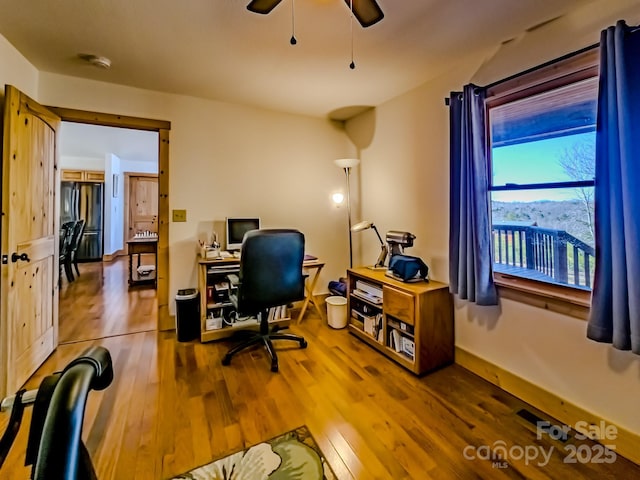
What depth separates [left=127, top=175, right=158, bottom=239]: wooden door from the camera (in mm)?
7707

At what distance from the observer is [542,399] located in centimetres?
193

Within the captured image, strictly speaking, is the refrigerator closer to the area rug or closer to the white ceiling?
the white ceiling

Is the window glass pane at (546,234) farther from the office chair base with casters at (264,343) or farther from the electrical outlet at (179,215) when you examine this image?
the electrical outlet at (179,215)

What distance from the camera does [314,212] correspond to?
12.6 ft

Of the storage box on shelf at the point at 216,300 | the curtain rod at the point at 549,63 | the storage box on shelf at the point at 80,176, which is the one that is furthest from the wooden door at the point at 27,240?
the storage box on shelf at the point at 80,176

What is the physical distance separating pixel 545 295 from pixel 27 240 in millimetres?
3404

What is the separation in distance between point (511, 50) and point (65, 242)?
6.42 metres

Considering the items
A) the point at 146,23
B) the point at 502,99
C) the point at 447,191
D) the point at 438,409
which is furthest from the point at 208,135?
the point at 438,409

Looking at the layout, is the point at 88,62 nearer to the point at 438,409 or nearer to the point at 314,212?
the point at 314,212

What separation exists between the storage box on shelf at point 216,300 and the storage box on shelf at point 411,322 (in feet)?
4.02

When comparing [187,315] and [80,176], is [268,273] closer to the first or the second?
[187,315]

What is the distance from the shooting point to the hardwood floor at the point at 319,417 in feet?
4.95

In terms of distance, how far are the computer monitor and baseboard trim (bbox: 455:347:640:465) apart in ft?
7.22

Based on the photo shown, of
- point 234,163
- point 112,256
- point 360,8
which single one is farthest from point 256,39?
point 112,256
